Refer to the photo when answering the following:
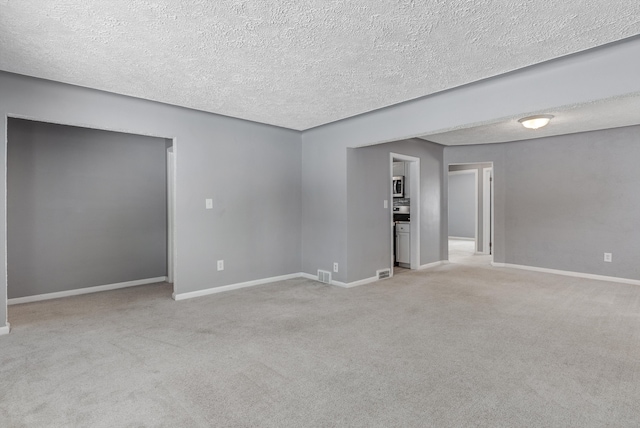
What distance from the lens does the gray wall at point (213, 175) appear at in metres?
3.27

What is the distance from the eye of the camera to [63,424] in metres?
Answer: 1.79

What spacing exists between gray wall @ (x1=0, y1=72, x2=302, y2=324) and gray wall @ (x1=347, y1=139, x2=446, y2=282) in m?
0.98

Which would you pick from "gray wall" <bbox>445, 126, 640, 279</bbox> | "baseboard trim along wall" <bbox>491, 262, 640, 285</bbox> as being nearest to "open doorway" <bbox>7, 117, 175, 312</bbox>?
"gray wall" <bbox>445, 126, 640, 279</bbox>

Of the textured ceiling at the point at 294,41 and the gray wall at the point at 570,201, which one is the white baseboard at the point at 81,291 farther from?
the gray wall at the point at 570,201

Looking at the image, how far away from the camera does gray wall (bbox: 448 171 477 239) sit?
34.4 feet

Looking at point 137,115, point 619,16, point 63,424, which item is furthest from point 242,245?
point 619,16

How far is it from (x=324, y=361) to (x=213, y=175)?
286 centimetres

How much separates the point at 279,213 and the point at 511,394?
370cm

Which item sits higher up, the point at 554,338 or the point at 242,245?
the point at 242,245

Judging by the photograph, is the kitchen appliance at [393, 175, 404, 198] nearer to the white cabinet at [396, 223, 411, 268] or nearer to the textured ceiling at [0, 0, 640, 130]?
the white cabinet at [396, 223, 411, 268]

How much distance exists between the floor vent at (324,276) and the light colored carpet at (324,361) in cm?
73

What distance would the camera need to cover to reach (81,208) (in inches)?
177

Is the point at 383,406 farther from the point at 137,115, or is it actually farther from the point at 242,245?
the point at 137,115

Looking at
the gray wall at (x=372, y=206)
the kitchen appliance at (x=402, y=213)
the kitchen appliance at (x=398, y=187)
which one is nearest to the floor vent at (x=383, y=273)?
the gray wall at (x=372, y=206)
